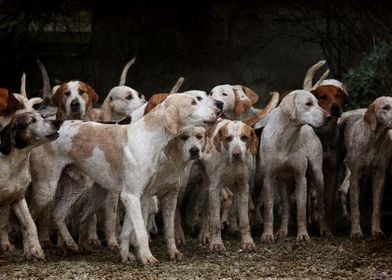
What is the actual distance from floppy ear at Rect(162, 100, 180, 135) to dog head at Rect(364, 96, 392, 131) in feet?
7.38

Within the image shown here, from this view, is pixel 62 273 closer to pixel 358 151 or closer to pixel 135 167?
pixel 135 167

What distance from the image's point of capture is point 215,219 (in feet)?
32.7

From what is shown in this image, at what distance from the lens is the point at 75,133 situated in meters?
9.36

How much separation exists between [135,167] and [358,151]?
2546 millimetres

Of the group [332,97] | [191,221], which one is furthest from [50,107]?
[332,97]

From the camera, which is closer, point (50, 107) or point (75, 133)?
point (75, 133)

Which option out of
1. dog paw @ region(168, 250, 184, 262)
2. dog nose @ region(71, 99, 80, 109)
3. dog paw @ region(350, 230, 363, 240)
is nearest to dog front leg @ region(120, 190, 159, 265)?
dog paw @ region(168, 250, 184, 262)

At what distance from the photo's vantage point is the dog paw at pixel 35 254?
9.06 meters

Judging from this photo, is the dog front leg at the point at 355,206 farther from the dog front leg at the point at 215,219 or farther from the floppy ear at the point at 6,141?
the floppy ear at the point at 6,141

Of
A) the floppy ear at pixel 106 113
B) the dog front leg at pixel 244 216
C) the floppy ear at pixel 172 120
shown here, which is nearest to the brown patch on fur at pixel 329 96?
the dog front leg at pixel 244 216

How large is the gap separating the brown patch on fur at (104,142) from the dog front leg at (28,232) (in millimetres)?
584

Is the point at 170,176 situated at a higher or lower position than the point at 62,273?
higher

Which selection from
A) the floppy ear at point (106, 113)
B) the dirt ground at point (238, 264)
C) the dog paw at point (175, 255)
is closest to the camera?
the dirt ground at point (238, 264)

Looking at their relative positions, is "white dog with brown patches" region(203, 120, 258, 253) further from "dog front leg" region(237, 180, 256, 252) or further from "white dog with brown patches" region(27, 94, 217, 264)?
"white dog with brown patches" region(27, 94, 217, 264)
